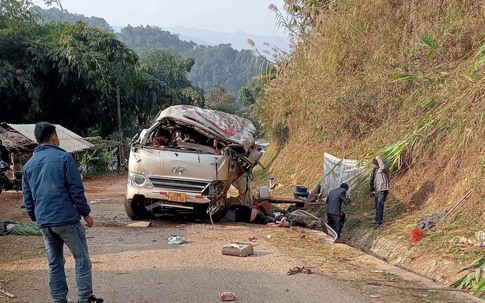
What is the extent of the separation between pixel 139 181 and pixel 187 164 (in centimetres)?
108

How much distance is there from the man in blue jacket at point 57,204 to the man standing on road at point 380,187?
24.0ft

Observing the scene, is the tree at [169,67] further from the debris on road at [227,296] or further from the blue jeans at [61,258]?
the blue jeans at [61,258]

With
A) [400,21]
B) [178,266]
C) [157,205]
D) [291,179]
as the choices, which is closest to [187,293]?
[178,266]

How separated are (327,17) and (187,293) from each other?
1459 centimetres

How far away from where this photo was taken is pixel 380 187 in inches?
453

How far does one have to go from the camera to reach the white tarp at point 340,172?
1423 centimetres

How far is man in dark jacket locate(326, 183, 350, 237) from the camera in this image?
12.0m

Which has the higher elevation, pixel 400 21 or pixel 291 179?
pixel 400 21

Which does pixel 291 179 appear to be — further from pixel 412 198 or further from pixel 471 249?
pixel 471 249

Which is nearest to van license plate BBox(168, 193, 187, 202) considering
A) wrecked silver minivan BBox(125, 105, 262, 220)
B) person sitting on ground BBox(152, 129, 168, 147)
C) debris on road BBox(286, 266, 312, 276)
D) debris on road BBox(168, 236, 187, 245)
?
wrecked silver minivan BBox(125, 105, 262, 220)

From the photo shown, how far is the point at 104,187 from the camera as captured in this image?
23.8 m

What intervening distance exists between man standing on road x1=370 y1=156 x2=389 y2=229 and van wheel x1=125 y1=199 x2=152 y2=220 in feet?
16.3

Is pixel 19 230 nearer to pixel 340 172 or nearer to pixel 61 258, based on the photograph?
pixel 61 258

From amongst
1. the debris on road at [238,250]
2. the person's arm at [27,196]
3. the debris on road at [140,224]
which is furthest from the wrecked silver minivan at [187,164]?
the person's arm at [27,196]
